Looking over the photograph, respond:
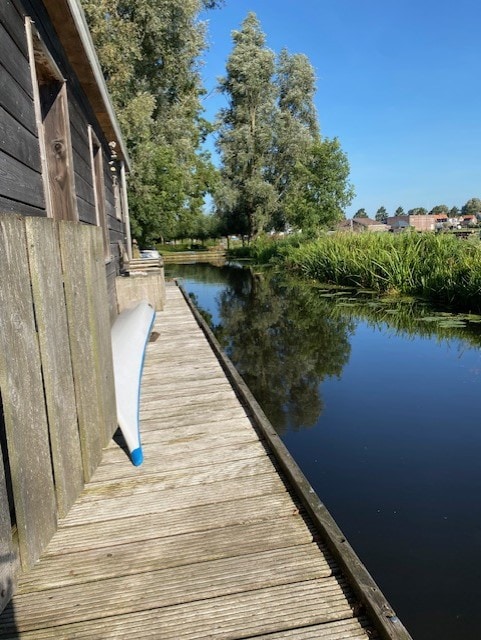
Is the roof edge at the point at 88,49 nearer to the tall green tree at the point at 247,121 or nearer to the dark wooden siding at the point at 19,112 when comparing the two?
the dark wooden siding at the point at 19,112

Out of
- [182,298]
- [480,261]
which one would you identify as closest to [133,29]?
[182,298]

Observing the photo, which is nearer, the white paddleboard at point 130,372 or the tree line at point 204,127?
the white paddleboard at point 130,372

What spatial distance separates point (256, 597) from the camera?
176cm

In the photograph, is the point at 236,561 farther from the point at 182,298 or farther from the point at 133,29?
the point at 133,29

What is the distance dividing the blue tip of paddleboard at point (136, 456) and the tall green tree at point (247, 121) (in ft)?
93.4

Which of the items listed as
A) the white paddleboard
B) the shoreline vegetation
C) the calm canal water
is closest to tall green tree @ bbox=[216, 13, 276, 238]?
the shoreline vegetation

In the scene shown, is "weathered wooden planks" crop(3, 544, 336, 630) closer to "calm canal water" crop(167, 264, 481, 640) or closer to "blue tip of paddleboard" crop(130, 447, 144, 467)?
"calm canal water" crop(167, 264, 481, 640)

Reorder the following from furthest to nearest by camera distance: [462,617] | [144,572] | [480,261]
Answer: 1. [480,261]
2. [462,617]
3. [144,572]

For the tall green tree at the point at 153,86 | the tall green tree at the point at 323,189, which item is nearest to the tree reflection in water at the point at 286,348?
the tall green tree at the point at 153,86

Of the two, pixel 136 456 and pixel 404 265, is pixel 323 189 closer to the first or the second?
pixel 404 265

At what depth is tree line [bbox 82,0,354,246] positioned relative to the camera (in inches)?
629

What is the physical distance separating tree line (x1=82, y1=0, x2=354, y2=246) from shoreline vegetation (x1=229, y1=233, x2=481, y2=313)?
6126 mm

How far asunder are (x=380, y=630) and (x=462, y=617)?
949 mm

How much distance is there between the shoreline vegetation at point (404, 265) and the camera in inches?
426
